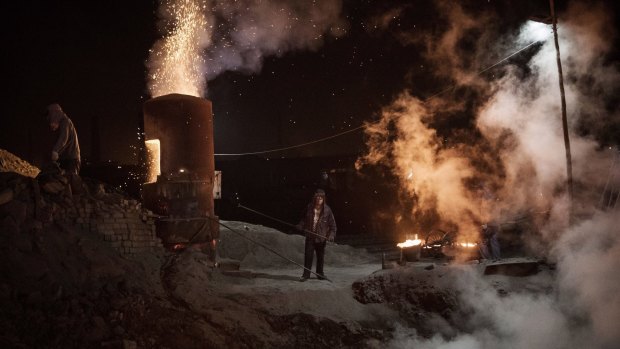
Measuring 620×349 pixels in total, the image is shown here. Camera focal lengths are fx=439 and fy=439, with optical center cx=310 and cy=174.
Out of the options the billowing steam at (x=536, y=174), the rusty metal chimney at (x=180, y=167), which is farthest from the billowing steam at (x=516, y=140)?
the rusty metal chimney at (x=180, y=167)

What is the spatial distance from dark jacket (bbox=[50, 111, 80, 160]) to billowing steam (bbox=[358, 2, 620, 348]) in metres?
6.92

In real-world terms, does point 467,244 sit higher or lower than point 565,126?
lower

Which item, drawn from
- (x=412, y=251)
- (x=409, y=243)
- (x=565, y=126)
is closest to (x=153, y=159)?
(x=409, y=243)

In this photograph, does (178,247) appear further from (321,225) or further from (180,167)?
(321,225)

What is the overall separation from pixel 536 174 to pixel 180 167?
10730mm

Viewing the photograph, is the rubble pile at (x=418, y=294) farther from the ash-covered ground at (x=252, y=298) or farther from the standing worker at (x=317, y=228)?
the standing worker at (x=317, y=228)

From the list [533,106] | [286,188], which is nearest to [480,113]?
[533,106]

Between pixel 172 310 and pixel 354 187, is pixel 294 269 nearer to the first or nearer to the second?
pixel 172 310

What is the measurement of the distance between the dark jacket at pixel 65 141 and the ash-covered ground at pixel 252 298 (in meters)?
1.00

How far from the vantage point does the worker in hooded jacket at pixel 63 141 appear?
8.15m

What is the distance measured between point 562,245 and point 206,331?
695 centimetres

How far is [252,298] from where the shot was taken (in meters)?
7.66

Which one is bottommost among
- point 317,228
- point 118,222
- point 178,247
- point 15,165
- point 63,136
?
point 178,247

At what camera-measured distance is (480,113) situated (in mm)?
15570
